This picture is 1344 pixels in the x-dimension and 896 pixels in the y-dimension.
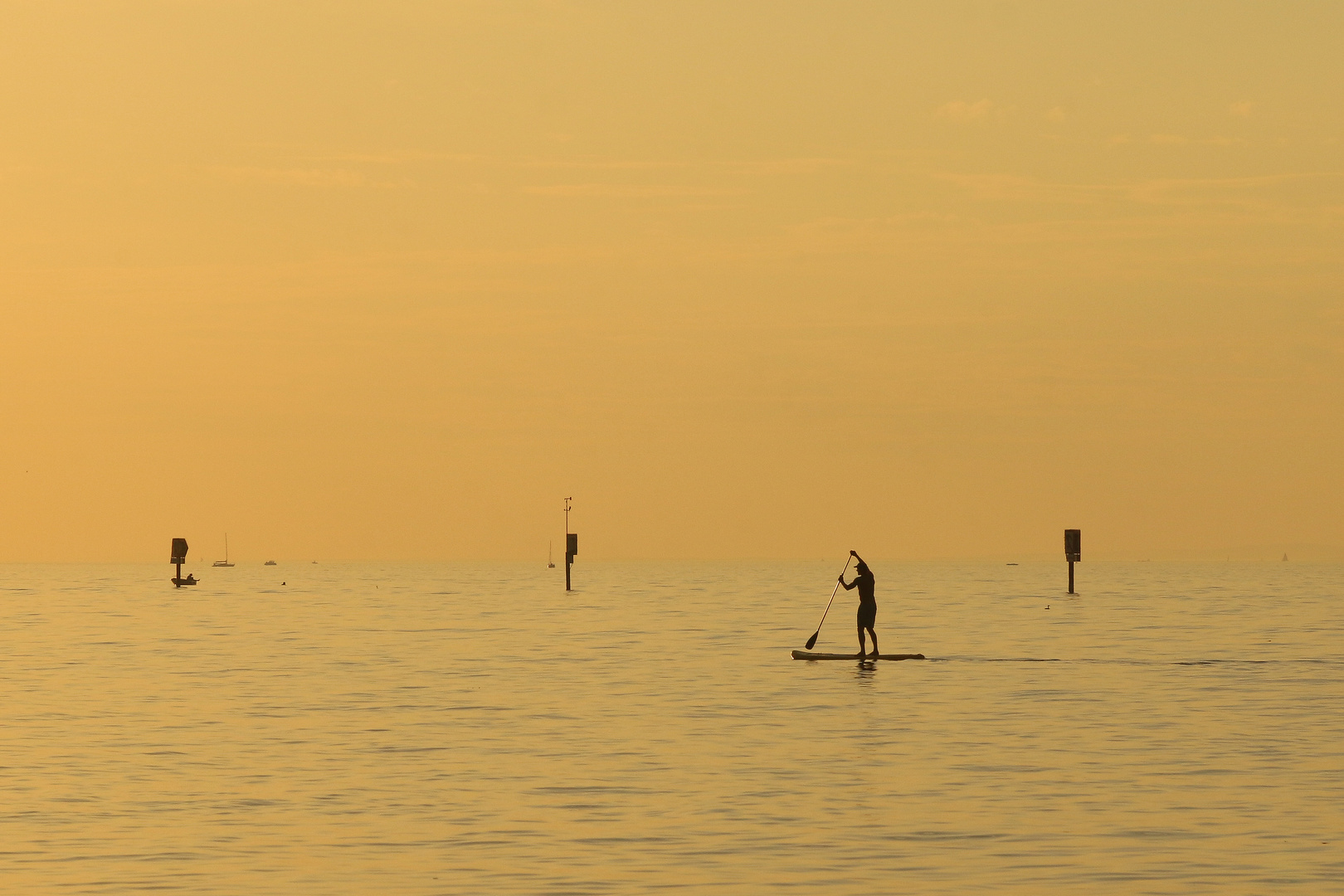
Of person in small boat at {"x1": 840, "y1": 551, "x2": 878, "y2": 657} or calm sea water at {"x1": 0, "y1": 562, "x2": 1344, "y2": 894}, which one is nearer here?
calm sea water at {"x1": 0, "y1": 562, "x2": 1344, "y2": 894}

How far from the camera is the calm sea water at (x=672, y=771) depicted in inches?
698

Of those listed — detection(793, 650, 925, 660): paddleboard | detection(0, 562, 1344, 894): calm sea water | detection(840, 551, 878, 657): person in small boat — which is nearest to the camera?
detection(0, 562, 1344, 894): calm sea water

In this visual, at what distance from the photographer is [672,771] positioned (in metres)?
24.8

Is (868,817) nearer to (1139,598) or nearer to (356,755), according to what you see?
(356,755)

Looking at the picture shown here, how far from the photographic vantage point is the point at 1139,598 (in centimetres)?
11369

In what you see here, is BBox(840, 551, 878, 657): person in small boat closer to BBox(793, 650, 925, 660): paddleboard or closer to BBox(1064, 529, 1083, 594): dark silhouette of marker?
BBox(793, 650, 925, 660): paddleboard

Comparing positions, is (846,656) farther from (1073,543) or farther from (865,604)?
(1073,543)

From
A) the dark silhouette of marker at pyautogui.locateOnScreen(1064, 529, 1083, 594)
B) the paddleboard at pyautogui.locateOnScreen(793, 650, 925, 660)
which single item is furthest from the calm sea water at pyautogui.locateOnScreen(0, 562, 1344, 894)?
the dark silhouette of marker at pyautogui.locateOnScreen(1064, 529, 1083, 594)

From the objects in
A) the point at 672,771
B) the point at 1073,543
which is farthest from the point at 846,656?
the point at 1073,543

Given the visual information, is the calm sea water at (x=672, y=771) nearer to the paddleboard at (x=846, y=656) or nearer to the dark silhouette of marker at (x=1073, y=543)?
the paddleboard at (x=846, y=656)

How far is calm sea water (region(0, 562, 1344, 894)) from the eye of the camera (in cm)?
1773

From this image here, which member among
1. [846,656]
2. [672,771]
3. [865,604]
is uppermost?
[865,604]

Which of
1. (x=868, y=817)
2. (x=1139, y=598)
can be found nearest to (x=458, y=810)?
(x=868, y=817)

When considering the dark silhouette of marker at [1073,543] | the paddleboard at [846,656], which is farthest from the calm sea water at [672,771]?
the dark silhouette of marker at [1073,543]
